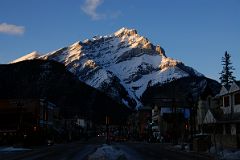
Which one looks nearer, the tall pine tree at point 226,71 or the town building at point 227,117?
the town building at point 227,117

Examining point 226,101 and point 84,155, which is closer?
point 84,155

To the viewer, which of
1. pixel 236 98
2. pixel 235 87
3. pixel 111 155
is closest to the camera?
pixel 111 155

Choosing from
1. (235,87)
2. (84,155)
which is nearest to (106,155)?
(84,155)

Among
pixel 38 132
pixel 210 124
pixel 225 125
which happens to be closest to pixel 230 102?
pixel 225 125

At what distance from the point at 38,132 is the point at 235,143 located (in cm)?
5360

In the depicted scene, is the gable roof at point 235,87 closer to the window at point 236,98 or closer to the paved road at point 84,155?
the window at point 236,98

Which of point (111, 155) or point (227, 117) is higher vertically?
point (227, 117)

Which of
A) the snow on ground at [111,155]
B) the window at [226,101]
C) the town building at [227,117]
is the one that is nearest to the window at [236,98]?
the town building at [227,117]

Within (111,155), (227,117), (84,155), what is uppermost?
(227,117)

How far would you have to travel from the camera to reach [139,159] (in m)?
40.8

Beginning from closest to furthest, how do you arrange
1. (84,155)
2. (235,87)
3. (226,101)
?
(84,155), (235,87), (226,101)

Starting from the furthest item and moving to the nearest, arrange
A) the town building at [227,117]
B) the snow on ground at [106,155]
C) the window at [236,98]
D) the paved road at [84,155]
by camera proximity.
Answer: the window at [236,98]
the town building at [227,117]
the paved road at [84,155]
the snow on ground at [106,155]

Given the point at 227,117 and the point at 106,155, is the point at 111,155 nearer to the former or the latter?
the point at 106,155

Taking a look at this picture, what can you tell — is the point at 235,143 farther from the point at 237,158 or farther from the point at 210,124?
the point at 210,124
